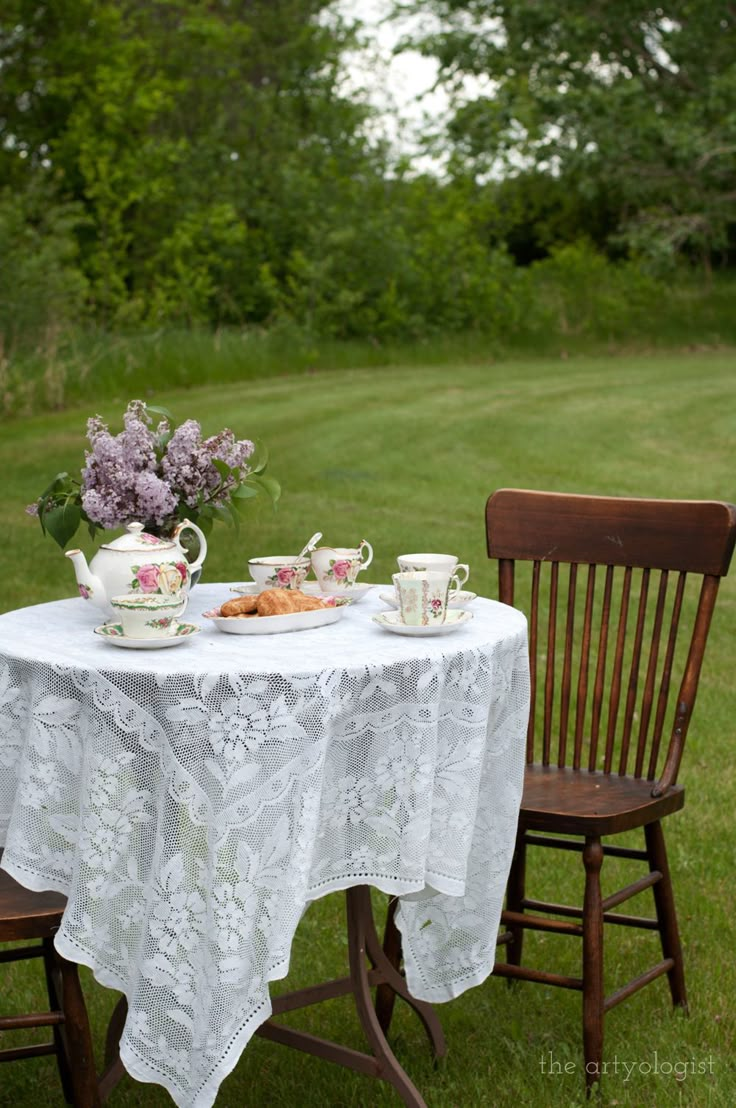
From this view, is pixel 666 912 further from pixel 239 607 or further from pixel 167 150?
pixel 167 150

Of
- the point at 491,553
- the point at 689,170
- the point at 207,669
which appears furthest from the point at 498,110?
the point at 207,669

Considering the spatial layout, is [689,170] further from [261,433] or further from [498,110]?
[261,433]

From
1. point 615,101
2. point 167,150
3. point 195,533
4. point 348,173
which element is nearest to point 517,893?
point 195,533

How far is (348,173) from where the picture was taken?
67.2ft

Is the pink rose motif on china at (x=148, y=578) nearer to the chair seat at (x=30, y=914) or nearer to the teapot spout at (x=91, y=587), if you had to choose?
the teapot spout at (x=91, y=587)

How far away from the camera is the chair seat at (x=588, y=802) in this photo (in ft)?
9.49

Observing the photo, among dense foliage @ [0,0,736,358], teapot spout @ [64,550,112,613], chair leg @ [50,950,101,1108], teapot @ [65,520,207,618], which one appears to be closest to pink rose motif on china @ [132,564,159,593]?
teapot @ [65,520,207,618]

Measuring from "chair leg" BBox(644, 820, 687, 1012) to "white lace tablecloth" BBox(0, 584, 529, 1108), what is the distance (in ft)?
2.73

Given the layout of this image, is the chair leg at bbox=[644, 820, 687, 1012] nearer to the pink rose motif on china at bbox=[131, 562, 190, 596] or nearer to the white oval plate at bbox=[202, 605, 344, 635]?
the white oval plate at bbox=[202, 605, 344, 635]

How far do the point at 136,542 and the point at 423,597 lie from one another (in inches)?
23.5

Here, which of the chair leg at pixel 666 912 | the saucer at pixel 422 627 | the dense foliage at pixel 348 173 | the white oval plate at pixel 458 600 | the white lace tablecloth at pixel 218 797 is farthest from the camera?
the dense foliage at pixel 348 173

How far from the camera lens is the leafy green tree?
18.3 meters

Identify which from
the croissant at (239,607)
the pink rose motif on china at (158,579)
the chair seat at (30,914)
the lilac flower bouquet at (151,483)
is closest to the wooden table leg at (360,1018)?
the chair seat at (30,914)

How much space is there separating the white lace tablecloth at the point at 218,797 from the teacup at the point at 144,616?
43 mm
